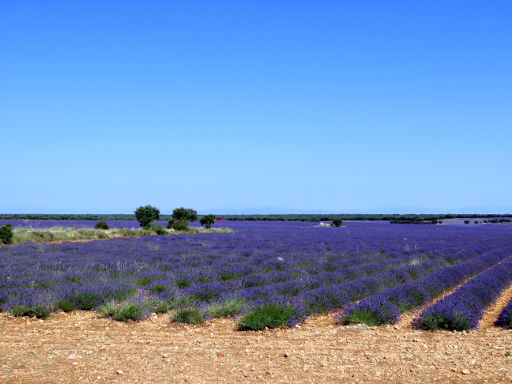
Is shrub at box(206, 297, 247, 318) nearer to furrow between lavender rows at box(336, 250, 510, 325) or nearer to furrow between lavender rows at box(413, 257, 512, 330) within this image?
furrow between lavender rows at box(336, 250, 510, 325)

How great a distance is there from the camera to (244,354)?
545 centimetres

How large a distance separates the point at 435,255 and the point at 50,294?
15396 mm

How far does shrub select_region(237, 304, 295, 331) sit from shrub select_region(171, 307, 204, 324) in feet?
2.41

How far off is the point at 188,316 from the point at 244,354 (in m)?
2.05

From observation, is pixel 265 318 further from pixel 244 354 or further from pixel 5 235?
pixel 5 235

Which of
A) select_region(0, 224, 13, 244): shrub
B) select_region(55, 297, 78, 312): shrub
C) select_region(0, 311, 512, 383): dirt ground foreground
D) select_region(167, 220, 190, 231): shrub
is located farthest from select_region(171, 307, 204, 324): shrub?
select_region(167, 220, 190, 231): shrub

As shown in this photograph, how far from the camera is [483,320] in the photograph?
791cm

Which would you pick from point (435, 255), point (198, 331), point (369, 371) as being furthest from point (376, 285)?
point (435, 255)

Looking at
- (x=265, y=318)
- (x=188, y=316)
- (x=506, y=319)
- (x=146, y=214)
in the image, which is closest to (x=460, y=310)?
(x=506, y=319)

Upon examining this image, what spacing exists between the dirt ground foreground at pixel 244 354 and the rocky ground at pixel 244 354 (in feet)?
0.04

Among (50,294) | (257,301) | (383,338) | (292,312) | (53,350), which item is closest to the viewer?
(53,350)

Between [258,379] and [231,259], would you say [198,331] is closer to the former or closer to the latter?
[258,379]

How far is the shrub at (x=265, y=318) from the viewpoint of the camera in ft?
22.4

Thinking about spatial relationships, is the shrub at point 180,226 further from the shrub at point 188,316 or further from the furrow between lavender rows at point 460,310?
the shrub at point 188,316
